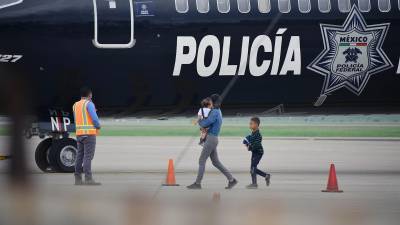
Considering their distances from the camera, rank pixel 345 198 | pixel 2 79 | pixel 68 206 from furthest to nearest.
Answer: pixel 345 198, pixel 68 206, pixel 2 79

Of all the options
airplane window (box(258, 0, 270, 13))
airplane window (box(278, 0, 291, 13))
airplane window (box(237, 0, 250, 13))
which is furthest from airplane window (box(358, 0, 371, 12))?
airplane window (box(237, 0, 250, 13))

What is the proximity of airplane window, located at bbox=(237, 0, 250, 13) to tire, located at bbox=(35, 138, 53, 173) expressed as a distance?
201 inches

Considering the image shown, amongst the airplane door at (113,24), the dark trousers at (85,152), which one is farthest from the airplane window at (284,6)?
the dark trousers at (85,152)

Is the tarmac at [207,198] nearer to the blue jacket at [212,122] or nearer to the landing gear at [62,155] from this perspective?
the landing gear at [62,155]

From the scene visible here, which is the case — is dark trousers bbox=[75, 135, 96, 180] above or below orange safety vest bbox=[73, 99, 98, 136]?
below

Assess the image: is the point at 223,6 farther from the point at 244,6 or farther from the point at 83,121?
the point at 83,121

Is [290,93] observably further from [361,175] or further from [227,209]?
[227,209]

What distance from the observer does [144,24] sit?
1772cm

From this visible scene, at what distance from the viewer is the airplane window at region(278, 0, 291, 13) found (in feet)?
60.4

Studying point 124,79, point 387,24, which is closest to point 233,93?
point 124,79

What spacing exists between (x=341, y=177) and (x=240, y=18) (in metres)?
3.95

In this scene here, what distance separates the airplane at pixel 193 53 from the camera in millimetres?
17406

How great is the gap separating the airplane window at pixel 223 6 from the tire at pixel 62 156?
13.9ft

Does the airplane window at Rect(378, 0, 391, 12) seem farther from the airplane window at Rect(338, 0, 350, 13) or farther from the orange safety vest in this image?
the orange safety vest
